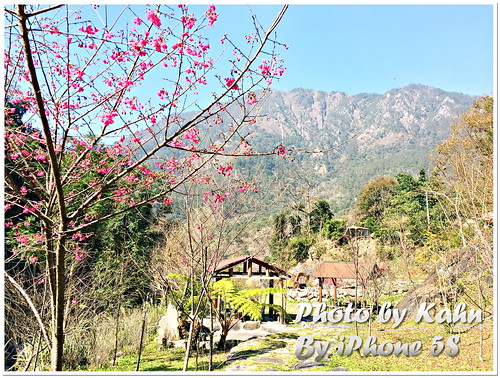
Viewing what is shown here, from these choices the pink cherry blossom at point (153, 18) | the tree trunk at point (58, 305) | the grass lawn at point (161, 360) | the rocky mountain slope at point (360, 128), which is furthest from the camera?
the rocky mountain slope at point (360, 128)

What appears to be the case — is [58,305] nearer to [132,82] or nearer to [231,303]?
[132,82]

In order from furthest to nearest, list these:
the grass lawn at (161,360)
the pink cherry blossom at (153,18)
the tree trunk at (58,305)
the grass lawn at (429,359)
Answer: the grass lawn at (161,360), the grass lawn at (429,359), the tree trunk at (58,305), the pink cherry blossom at (153,18)

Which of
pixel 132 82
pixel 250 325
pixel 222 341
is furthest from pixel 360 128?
pixel 132 82

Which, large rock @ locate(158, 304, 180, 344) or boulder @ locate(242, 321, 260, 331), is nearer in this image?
large rock @ locate(158, 304, 180, 344)

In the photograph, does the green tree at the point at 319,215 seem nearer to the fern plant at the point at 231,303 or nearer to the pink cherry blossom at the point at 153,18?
the fern plant at the point at 231,303

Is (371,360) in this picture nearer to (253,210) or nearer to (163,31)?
(253,210)

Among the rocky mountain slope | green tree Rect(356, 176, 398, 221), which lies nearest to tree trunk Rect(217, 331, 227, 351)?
green tree Rect(356, 176, 398, 221)

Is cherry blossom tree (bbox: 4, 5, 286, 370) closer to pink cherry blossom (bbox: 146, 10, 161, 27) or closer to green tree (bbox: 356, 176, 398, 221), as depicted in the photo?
pink cherry blossom (bbox: 146, 10, 161, 27)

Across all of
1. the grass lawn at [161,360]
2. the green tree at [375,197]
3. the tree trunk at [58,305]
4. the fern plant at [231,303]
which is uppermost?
the green tree at [375,197]

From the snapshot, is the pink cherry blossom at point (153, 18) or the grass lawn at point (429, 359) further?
the grass lawn at point (429, 359)

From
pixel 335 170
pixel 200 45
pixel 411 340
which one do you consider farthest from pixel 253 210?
pixel 335 170

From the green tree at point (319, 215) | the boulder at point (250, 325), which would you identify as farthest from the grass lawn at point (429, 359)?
the green tree at point (319, 215)

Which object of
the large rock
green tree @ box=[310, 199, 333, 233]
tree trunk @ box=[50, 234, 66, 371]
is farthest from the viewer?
green tree @ box=[310, 199, 333, 233]
